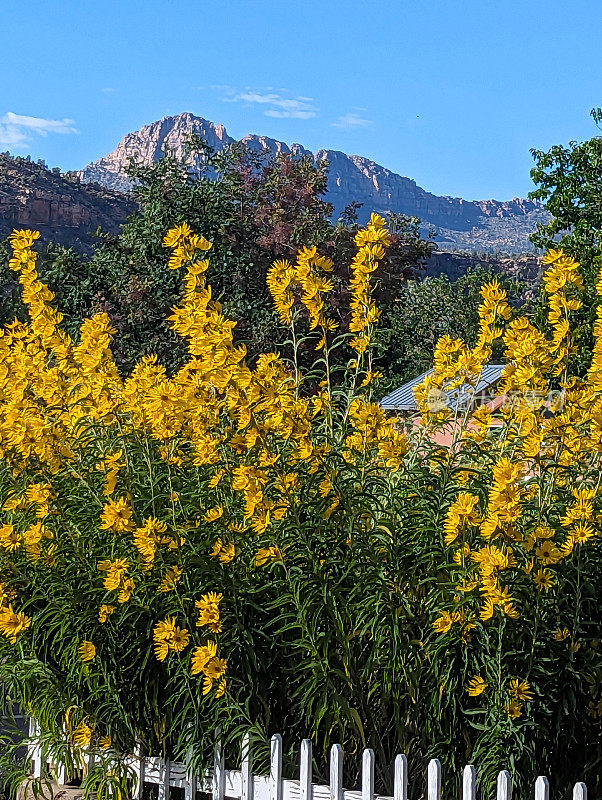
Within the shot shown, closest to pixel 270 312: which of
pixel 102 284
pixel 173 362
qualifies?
pixel 173 362

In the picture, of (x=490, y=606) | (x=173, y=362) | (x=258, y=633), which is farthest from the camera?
(x=173, y=362)

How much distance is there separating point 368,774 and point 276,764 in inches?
14.9

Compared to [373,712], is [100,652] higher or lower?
higher

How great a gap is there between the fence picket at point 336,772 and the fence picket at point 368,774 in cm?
9

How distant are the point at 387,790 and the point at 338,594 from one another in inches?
34.2

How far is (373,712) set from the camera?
389cm

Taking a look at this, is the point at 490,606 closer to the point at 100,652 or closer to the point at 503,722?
the point at 503,722

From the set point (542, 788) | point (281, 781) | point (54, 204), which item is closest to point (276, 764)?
point (281, 781)

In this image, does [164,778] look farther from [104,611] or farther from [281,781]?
[104,611]

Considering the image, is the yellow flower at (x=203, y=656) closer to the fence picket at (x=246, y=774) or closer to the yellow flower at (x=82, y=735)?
the fence picket at (x=246, y=774)

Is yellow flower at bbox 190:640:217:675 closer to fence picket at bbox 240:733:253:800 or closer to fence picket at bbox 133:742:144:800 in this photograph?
fence picket at bbox 240:733:253:800

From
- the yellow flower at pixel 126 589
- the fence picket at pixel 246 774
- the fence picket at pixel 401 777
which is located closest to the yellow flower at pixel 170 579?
the yellow flower at pixel 126 589

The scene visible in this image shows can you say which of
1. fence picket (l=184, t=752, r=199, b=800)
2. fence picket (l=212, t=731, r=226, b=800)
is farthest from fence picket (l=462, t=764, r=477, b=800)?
fence picket (l=184, t=752, r=199, b=800)

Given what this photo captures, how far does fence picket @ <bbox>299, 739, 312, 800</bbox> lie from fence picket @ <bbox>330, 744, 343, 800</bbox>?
0.27 feet
